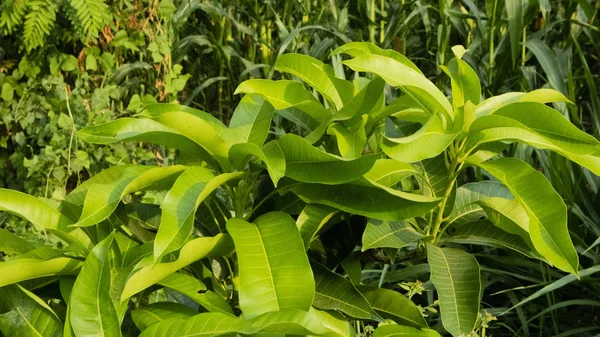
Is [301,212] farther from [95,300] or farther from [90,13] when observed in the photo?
[90,13]

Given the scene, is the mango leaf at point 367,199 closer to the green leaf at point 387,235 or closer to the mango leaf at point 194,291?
the green leaf at point 387,235

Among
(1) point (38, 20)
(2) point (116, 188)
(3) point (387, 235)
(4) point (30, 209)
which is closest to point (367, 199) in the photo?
(3) point (387, 235)

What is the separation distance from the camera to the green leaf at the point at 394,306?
2.78ft

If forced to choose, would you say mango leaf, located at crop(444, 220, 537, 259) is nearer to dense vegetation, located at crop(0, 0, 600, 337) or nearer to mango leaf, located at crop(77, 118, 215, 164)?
dense vegetation, located at crop(0, 0, 600, 337)

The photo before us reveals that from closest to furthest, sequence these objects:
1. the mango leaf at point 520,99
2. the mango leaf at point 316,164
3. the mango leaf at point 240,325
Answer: the mango leaf at point 240,325
the mango leaf at point 316,164
the mango leaf at point 520,99

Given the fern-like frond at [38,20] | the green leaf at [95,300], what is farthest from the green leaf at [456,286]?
the fern-like frond at [38,20]

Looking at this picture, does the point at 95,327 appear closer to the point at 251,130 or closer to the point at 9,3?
the point at 251,130

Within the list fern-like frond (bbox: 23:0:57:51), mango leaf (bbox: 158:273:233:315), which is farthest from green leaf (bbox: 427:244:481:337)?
fern-like frond (bbox: 23:0:57:51)

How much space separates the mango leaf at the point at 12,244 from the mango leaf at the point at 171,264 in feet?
0.65

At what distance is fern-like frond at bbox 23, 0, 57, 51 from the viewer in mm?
2279

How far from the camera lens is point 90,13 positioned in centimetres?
224

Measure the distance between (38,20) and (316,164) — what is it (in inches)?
70.9

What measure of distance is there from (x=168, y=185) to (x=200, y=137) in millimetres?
95

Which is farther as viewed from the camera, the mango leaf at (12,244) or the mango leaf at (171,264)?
the mango leaf at (12,244)
